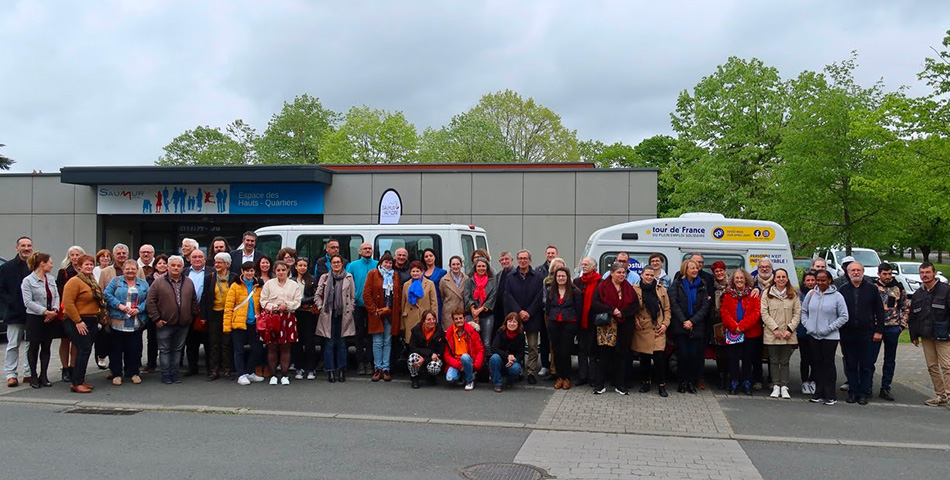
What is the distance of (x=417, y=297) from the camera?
10.2m

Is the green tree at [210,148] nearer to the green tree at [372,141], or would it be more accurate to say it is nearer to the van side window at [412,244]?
the green tree at [372,141]

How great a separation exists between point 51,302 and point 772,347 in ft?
30.2

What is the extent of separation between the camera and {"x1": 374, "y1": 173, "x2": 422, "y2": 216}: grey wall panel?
21250 mm

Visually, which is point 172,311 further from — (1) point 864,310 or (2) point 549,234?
(2) point 549,234

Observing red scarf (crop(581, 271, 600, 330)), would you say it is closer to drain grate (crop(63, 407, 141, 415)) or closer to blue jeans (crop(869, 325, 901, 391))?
blue jeans (crop(869, 325, 901, 391))

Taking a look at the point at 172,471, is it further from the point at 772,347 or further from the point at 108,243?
the point at 108,243

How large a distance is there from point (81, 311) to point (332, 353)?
3158 millimetres

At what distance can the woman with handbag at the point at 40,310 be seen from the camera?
9.36 metres

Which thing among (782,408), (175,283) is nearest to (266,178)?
(175,283)

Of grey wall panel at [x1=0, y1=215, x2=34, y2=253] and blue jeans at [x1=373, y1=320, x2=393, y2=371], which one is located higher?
grey wall panel at [x1=0, y1=215, x2=34, y2=253]

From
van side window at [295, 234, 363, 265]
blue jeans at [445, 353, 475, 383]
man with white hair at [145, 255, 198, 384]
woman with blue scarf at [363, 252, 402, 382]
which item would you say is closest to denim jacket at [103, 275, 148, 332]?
man with white hair at [145, 255, 198, 384]

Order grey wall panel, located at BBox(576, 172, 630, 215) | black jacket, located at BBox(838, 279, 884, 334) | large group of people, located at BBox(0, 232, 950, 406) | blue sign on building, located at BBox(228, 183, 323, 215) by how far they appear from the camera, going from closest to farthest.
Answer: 1. black jacket, located at BBox(838, 279, 884, 334)
2. large group of people, located at BBox(0, 232, 950, 406)
3. grey wall panel, located at BBox(576, 172, 630, 215)
4. blue sign on building, located at BBox(228, 183, 323, 215)

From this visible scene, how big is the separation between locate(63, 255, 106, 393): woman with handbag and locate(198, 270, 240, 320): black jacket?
4.08ft

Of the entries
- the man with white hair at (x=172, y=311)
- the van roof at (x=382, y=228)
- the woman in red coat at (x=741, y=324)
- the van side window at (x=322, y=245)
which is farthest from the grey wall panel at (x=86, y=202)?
the woman in red coat at (x=741, y=324)
